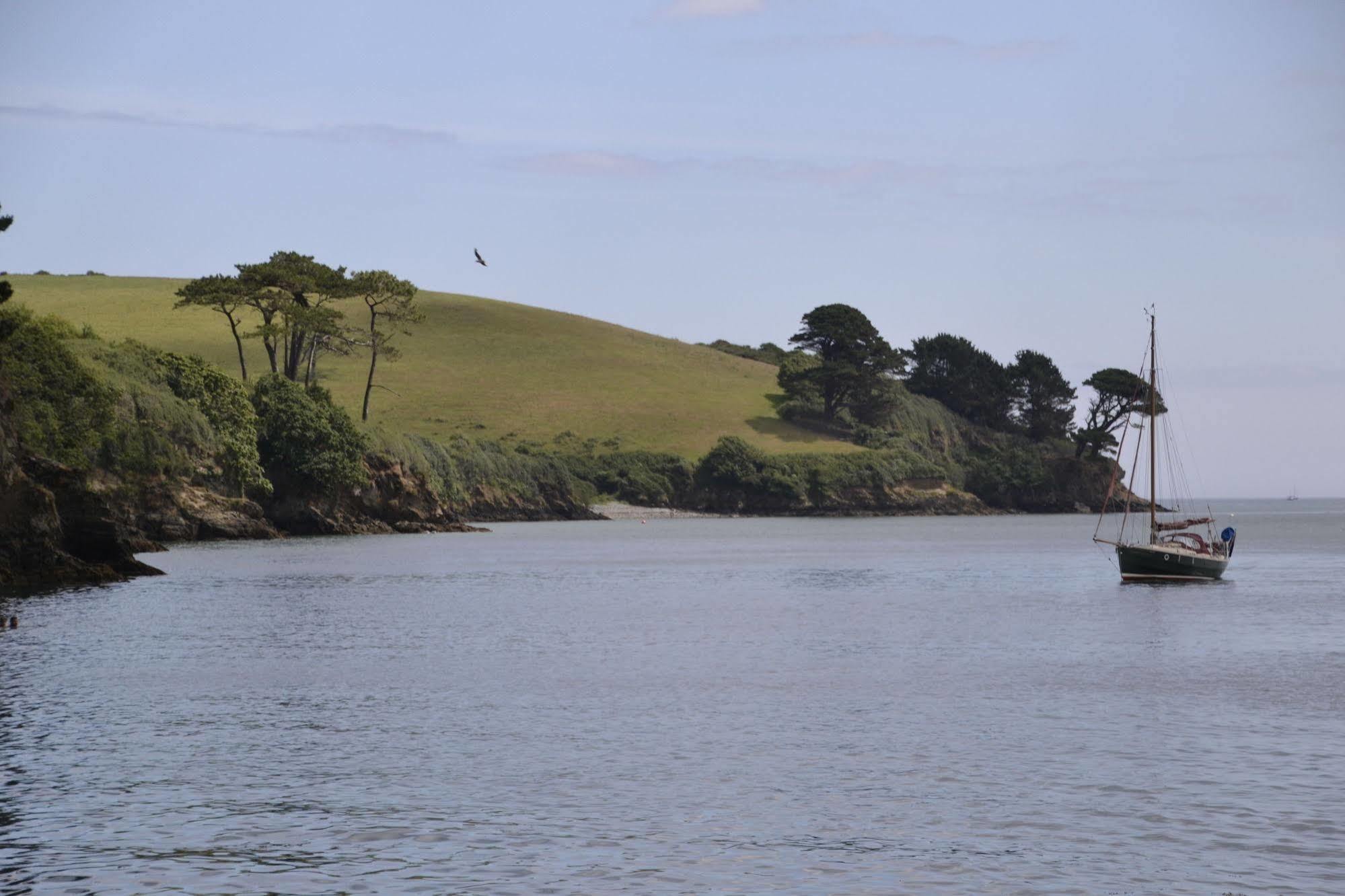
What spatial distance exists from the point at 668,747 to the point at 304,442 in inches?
3218

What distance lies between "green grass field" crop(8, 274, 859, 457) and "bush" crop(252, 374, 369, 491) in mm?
45959

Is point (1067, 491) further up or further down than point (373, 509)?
further up

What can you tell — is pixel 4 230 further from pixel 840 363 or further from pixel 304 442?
pixel 840 363

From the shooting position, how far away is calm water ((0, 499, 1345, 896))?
1496 centimetres

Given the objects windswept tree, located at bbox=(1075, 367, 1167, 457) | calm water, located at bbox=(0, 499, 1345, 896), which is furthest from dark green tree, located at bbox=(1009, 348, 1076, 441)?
calm water, located at bbox=(0, 499, 1345, 896)

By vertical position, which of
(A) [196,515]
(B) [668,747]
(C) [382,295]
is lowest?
(B) [668,747]

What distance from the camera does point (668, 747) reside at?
2156 cm

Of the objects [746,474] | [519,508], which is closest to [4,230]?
[519,508]

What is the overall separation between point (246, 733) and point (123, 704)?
4072 mm

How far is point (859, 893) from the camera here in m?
13.9

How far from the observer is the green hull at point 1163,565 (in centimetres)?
5978

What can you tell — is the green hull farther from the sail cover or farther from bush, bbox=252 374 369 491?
bush, bbox=252 374 369 491

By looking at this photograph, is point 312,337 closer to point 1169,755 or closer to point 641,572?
point 641,572

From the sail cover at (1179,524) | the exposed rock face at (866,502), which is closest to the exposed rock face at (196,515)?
the sail cover at (1179,524)
